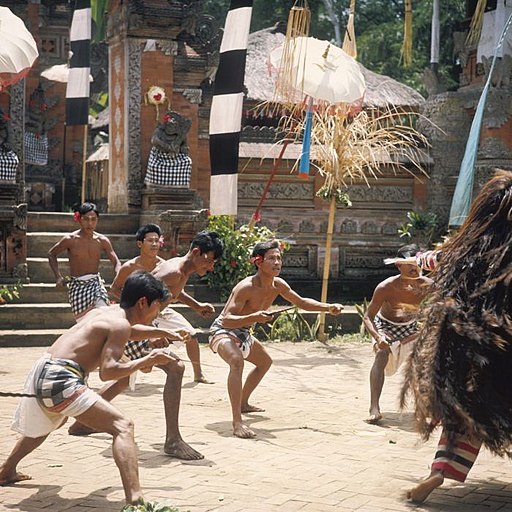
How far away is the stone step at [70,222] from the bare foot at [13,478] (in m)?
8.74

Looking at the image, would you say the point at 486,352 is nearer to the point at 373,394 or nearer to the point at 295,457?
the point at 295,457

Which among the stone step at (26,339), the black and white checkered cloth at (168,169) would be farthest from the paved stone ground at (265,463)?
the black and white checkered cloth at (168,169)

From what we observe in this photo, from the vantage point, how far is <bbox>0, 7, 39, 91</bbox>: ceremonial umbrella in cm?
1085

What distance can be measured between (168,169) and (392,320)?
252 inches

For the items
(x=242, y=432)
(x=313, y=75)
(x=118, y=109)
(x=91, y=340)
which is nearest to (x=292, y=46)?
(x=313, y=75)

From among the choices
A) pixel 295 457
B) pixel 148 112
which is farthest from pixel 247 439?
pixel 148 112

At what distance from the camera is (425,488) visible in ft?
20.1

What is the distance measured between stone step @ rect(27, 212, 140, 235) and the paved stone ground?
190 inches

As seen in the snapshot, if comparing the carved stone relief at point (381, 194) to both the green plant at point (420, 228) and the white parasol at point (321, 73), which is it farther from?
the white parasol at point (321, 73)

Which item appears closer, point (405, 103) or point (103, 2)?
point (405, 103)

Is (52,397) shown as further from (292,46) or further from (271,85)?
(271,85)

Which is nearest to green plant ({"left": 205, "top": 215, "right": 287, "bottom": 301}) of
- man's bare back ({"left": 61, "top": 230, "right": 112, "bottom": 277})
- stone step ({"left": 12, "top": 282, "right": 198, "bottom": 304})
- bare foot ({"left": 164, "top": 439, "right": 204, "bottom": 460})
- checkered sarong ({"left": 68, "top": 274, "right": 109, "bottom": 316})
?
stone step ({"left": 12, "top": 282, "right": 198, "bottom": 304})

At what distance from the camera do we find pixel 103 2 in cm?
2330

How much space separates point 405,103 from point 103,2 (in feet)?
25.5
